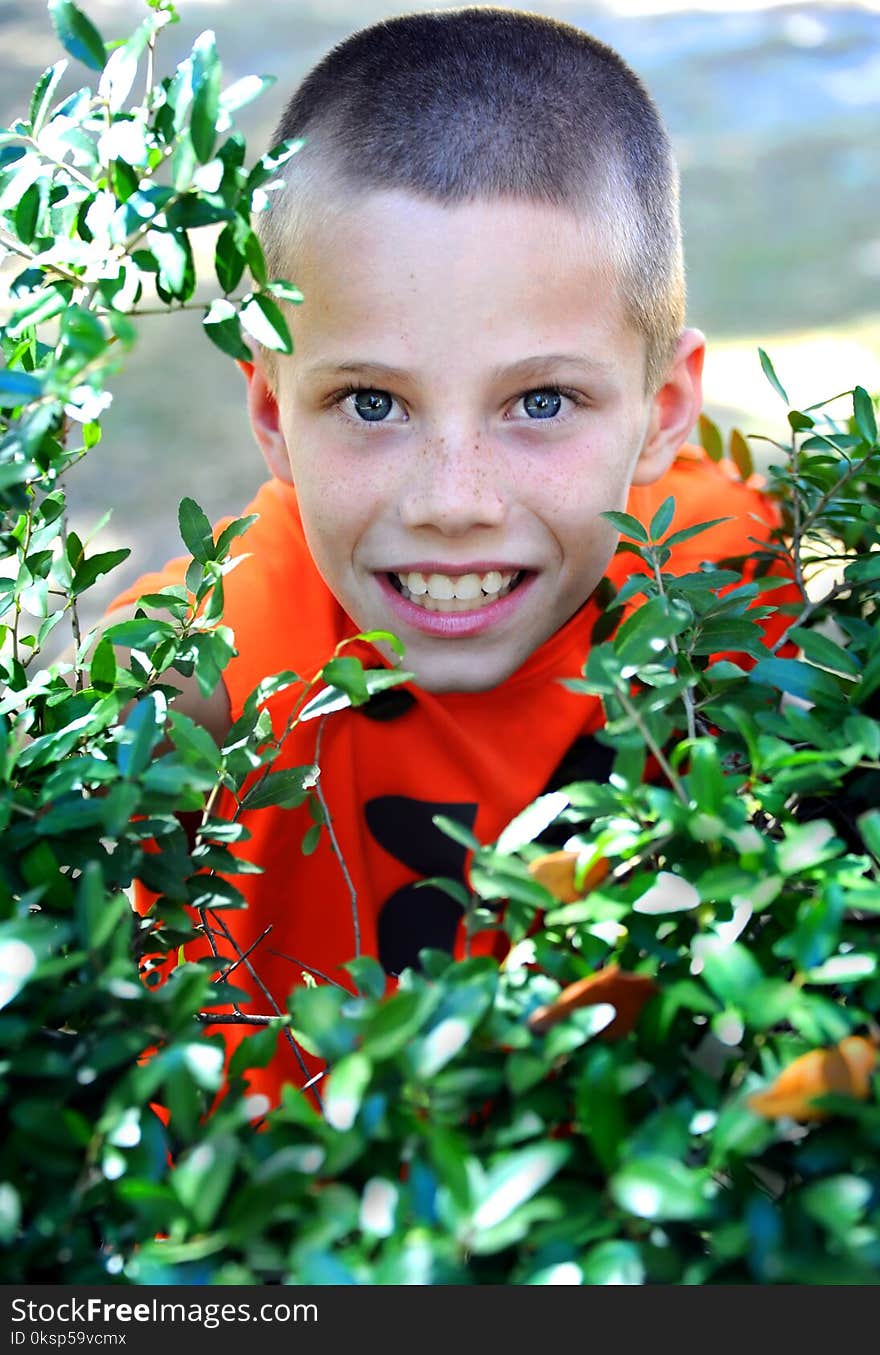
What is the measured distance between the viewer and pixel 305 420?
A: 1365 mm

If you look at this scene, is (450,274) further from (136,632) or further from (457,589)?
(136,632)

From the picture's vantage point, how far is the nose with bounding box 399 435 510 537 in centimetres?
126

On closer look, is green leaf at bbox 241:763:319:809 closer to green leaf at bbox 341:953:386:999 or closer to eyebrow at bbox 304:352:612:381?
green leaf at bbox 341:953:386:999

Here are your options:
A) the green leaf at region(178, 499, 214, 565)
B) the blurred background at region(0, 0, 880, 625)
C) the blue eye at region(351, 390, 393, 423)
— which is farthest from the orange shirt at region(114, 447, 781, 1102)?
the blurred background at region(0, 0, 880, 625)

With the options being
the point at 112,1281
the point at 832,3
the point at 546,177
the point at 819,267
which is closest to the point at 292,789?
the point at 112,1281

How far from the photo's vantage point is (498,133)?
129cm

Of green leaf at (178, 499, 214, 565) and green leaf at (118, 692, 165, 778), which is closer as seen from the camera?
green leaf at (118, 692, 165, 778)

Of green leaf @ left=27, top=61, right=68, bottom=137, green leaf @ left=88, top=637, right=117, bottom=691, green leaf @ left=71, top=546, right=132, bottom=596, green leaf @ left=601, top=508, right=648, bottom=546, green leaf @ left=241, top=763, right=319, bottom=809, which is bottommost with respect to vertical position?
green leaf @ left=241, top=763, right=319, bottom=809

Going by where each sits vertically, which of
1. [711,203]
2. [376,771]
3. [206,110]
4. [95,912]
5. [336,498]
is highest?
[711,203]

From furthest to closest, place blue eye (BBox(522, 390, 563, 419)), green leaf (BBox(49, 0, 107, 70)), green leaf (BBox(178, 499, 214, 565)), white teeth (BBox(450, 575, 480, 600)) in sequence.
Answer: white teeth (BBox(450, 575, 480, 600)) < blue eye (BBox(522, 390, 563, 419)) < green leaf (BBox(178, 499, 214, 565)) < green leaf (BBox(49, 0, 107, 70))

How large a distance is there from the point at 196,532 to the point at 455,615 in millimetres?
421

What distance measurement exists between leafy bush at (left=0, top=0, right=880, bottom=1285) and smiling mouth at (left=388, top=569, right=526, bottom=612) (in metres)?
0.43

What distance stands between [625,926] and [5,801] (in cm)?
35

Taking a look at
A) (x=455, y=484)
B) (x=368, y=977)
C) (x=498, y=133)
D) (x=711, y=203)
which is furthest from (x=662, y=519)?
(x=711, y=203)
